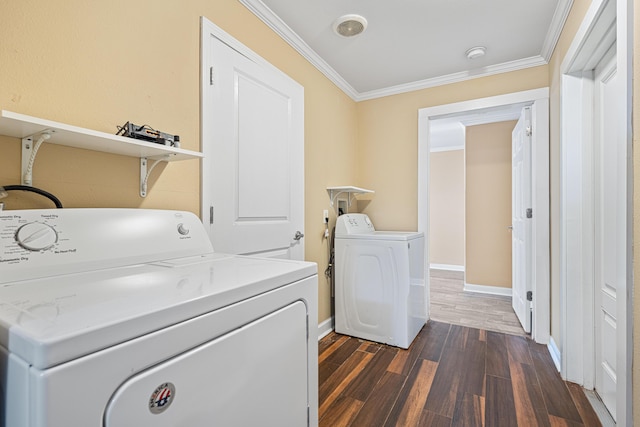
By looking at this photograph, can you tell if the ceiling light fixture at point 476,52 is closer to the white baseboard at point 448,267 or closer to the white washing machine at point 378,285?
the white washing machine at point 378,285

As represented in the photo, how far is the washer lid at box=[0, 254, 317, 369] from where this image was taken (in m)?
0.47

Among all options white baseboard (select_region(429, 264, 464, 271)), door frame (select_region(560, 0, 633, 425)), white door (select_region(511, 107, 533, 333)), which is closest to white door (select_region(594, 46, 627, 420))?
door frame (select_region(560, 0, 633, 425))

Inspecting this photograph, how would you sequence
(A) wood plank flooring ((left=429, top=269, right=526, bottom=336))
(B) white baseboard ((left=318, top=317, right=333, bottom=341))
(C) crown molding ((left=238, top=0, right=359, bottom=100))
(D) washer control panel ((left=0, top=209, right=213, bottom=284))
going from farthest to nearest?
(A) wood plank flooring ((left=429, top=269, right=526, bottom=336))
(B) white baseboard ((left=318, top=317, right=333, bottom=341))
(C) crown molding ((left=238, top=0, right=359, bottom=100))
(D) washer control panel ((left=0, top=209, right=213, bottom=284))

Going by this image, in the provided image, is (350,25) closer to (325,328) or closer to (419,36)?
(419,36)

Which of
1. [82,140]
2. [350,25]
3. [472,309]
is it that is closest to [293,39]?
[350,25]

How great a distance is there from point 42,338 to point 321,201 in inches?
88.0

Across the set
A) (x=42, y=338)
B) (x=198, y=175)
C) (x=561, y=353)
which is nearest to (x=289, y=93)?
(x=198, y=175)

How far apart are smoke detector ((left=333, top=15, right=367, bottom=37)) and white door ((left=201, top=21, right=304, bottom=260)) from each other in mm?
476

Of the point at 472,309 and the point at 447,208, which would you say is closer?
the point at 472,309

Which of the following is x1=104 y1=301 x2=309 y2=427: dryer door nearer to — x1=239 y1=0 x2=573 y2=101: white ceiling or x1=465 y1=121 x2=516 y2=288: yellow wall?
x1=239 y1=0 x2=573 y2=101: white ceiling

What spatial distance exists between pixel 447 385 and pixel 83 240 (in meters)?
1.98

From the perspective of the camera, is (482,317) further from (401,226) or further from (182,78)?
(182,78)

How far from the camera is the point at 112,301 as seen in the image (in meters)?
0.63

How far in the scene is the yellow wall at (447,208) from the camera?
5.52 metres
